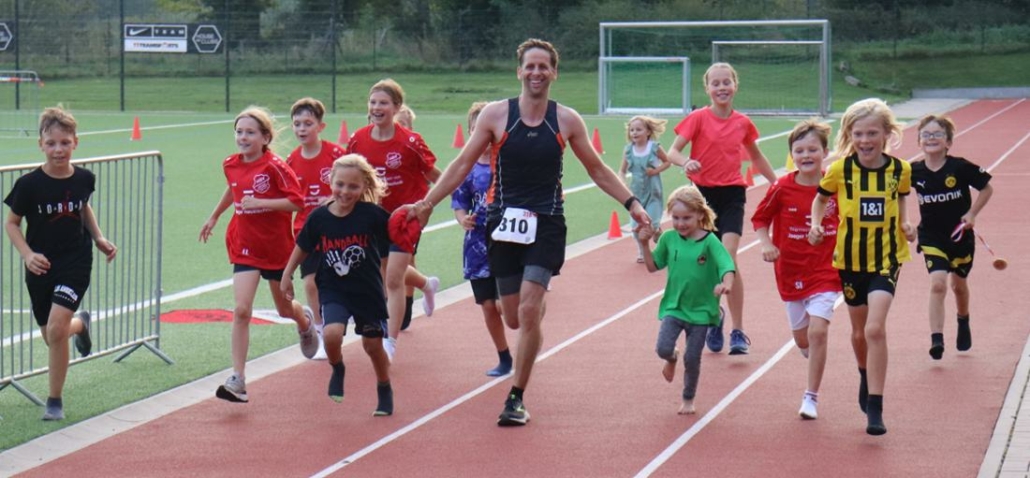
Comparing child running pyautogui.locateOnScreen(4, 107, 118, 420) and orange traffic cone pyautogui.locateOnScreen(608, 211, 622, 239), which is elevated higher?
child running pyautogui.locateOnScreen(4, 107, 118, 420)

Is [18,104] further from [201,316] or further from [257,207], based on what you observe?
[257,207]

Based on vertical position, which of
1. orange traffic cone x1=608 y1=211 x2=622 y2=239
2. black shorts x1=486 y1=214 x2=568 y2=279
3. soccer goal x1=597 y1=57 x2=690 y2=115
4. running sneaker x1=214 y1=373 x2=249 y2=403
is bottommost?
running sneaker x1=214 y1=373 x2=249 y2=403

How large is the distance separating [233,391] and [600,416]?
2.09 metres

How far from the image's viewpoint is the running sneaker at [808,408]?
837 centimetres

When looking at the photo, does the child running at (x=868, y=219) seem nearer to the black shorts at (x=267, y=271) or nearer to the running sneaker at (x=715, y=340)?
the running sneaker at (x=715, y=340)

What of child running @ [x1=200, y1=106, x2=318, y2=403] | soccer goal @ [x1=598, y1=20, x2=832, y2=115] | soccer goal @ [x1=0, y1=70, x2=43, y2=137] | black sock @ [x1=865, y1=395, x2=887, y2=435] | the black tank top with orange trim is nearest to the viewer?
black sock @ [x1=865, y1=395, x2=887, y2=435]

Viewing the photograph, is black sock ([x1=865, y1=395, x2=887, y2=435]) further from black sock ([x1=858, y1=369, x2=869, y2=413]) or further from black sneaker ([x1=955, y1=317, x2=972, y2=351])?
black sneaker ([x1=955, y1=317, x2=972, y2=351])

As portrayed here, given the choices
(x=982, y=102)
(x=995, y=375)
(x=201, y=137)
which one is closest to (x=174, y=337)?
(x=995, y=375)

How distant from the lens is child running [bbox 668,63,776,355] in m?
10.6

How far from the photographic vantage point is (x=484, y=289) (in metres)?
9.80

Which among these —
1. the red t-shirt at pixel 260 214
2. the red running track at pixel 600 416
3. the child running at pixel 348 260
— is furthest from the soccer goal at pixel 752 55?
the child running at pixel 348 260

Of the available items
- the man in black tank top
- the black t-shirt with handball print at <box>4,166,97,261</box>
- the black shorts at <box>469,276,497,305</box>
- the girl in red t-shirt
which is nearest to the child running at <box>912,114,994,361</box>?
the man in black tank top

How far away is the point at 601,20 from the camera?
54.7m

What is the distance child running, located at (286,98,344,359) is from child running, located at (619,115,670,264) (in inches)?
192
